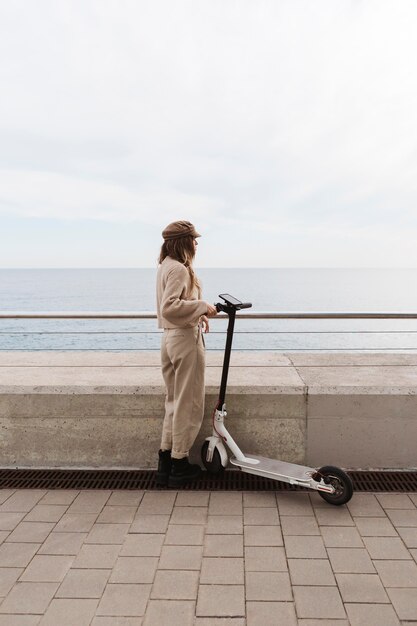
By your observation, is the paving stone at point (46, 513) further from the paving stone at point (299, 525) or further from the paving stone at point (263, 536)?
the paving stone at point (299, 525)

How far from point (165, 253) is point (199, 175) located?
185389 mm

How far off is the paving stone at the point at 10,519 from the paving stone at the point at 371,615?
198cm

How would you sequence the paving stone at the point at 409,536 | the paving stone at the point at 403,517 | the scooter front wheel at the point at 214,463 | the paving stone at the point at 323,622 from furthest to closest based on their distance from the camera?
the scooter front wheel at the point at 214,463 → the paving stone at the point at 403,517 → the paving stone at the point at 409,536 → the paving stone at the point at 323,622

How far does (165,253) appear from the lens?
3658 mm

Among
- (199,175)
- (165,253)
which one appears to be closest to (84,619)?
(165,253)

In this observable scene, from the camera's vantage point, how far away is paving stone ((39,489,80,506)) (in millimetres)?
3531

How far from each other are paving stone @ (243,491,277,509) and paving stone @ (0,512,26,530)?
142 cm

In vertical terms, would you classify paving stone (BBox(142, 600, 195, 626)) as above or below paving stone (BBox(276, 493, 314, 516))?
below

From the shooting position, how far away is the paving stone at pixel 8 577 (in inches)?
101

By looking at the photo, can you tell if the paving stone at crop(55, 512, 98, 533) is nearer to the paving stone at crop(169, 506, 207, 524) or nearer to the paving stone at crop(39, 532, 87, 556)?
the paving stone at crop(39, 532, 87, 556)

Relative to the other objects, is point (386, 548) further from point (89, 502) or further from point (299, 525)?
point (89, 502)

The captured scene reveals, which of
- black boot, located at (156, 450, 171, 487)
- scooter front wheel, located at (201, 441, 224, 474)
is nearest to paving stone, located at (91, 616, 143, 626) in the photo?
black boot, located at (156, 450, 171, 487)

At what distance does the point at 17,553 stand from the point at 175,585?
93cm

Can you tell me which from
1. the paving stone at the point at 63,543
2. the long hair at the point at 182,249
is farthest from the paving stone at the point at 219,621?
the long hair at the point at 182,249
